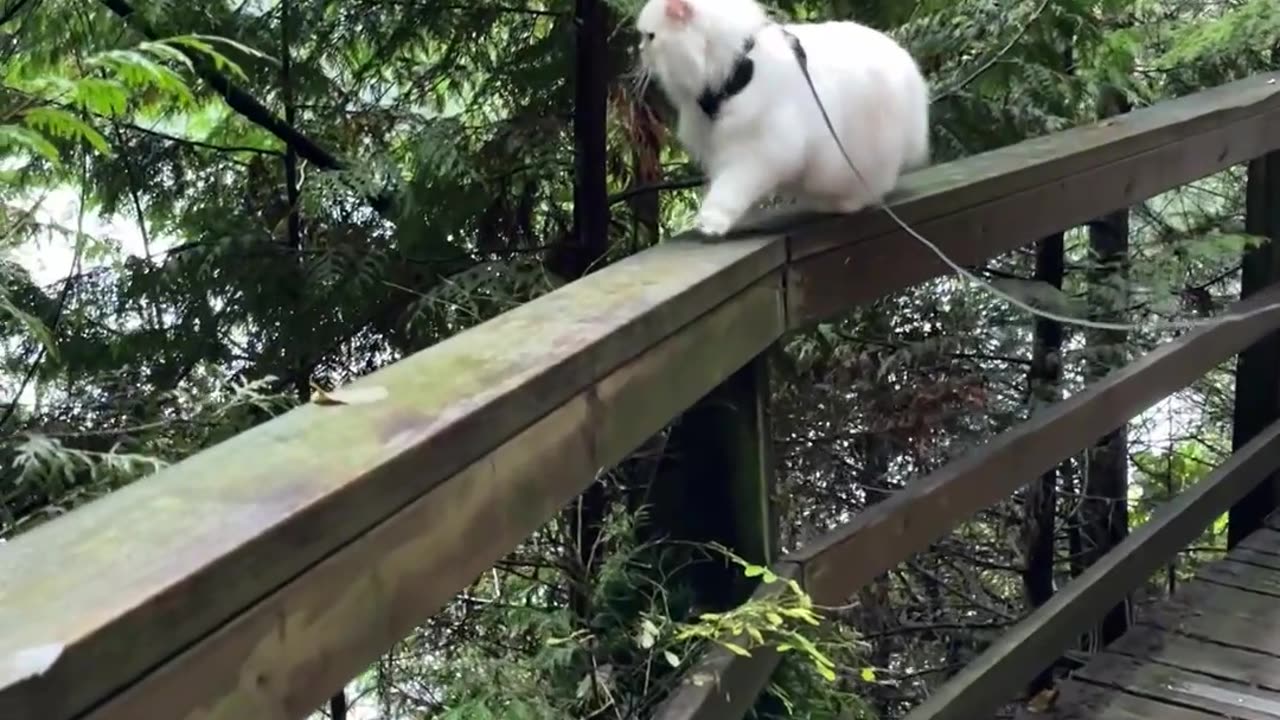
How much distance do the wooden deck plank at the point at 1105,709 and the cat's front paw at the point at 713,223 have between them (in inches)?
41.2

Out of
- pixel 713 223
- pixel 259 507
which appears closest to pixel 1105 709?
pixel 713 223

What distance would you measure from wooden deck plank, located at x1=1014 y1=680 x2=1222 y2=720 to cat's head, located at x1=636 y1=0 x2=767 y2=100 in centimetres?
119

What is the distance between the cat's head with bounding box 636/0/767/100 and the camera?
1838 mm

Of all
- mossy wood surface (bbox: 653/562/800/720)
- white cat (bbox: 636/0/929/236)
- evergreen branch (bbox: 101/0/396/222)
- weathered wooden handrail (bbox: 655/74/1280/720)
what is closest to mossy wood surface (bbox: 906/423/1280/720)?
weathered wooden handrail (bbox: 655/74/1280/720)

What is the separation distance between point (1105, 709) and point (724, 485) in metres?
1.02

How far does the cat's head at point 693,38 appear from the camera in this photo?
6.03 feet

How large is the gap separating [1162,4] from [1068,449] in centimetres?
245

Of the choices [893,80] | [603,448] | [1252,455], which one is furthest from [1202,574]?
[603,448]

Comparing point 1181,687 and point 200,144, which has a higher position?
point 200,144

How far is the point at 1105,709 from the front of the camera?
2262 mm

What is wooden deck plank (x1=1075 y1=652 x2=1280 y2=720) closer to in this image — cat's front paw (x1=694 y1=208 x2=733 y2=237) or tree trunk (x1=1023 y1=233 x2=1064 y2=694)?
cat's front paw (x1=694 y1=208 x2=733 y2=237)

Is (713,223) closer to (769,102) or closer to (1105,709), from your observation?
(769,102)

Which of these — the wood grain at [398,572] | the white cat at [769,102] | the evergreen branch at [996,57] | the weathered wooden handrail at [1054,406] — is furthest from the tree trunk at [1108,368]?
the wood grain at [398,572]

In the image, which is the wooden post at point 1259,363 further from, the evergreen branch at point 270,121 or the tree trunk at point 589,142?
the evergreen branch at point 270,121
